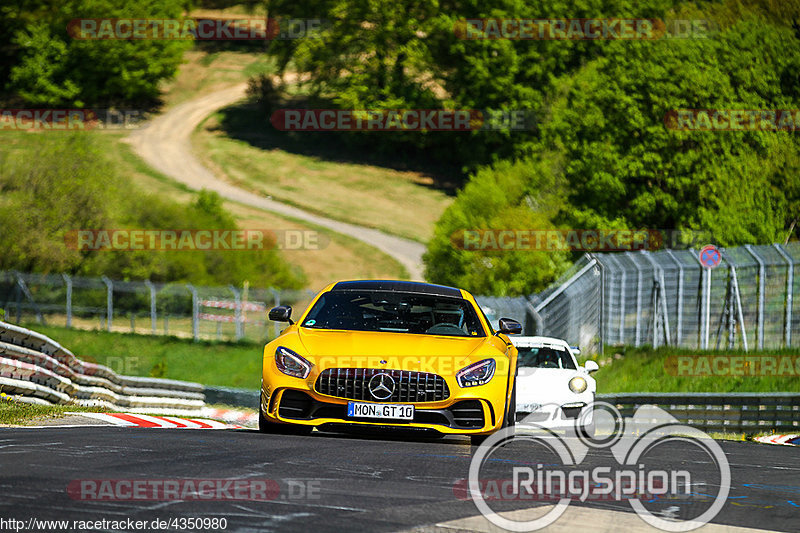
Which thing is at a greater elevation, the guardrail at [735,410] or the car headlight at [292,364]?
the car headlight at [292,364]

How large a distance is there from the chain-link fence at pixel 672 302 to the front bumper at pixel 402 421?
48.8 feet

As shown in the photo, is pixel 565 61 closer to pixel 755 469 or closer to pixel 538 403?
pixel 538 403

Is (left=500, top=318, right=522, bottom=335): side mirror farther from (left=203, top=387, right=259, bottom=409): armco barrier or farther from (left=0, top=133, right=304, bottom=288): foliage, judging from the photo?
(left=0, top=133, right=304, bottom=288): foliage

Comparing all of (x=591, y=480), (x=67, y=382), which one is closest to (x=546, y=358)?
(x=67, y=382)

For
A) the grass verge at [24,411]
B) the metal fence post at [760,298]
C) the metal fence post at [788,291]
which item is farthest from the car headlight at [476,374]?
the metal fence post at [760,298]

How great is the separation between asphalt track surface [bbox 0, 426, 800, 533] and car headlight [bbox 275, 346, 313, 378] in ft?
1.91

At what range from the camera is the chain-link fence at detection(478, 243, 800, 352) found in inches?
968

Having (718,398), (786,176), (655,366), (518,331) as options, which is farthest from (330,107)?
(518,331)

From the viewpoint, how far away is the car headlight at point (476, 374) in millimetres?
10656

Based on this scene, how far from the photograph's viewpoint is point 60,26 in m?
84.9

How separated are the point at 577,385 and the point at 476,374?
566cm

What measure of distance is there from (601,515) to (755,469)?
3.91 m

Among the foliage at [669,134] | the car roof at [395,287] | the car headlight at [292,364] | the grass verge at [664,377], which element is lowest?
the grass verge at [664,377]

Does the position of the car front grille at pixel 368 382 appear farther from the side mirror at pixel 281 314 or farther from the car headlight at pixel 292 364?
the side mirror at pixel 281 314
